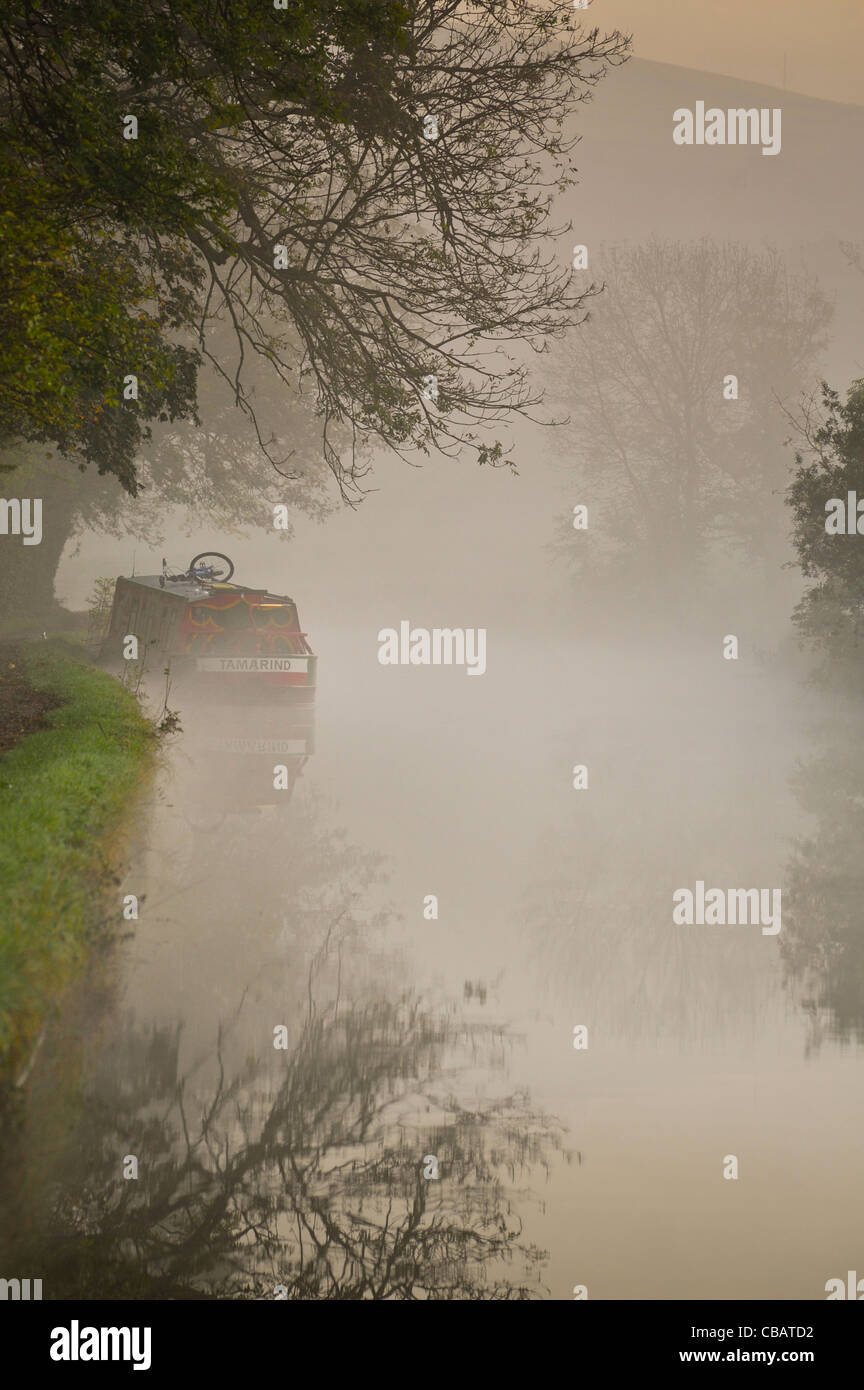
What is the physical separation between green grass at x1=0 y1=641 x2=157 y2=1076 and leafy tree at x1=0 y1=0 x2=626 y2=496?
10.8ft

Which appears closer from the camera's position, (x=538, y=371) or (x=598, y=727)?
(x=598, y=727)

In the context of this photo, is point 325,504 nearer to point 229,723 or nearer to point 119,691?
point 229,723

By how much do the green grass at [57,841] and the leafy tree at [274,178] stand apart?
10.8 feet

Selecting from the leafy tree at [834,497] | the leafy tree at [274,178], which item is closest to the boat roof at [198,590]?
the leafy tree at [274,178]

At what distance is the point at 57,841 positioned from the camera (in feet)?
29.0

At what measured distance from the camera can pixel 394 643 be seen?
206 ft

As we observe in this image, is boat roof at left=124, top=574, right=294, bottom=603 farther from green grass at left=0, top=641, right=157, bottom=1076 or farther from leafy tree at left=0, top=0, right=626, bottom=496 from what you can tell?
leafy tree at left=0, top=0, right=626, bottom=496

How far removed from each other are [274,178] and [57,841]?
26.9 ft

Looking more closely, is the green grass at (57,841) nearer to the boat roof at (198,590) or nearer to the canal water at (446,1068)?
the canal water at (446,1068)

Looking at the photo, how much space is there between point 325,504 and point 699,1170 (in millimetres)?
37743

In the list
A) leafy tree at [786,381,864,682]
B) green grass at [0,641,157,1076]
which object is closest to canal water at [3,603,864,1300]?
green grass at [0,641,157,1076]

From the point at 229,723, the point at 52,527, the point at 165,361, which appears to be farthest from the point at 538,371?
the point at 165,361

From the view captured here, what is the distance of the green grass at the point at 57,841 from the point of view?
19.8 ft

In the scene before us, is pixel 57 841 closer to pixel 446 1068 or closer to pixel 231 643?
pixel 446 1068
